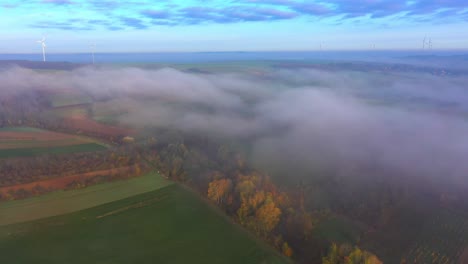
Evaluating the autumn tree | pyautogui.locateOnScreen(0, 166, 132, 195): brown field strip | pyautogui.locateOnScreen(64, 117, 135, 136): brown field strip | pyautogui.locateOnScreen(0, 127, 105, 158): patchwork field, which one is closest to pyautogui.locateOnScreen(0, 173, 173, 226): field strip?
pyautogui.locateOnScreen(0, 166, 132, 195): brown field strip

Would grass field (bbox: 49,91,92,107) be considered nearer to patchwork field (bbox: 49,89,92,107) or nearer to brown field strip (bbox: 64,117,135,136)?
patchwork field (bbox: 49,89,92,107)

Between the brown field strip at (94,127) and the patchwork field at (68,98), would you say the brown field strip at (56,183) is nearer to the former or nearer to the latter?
the brown field strip at (94,127)

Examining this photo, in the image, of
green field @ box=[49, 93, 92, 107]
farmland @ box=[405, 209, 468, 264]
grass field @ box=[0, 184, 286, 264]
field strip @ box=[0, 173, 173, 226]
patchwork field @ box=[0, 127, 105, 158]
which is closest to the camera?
grass field @ box=[0, 184, 286, 264]

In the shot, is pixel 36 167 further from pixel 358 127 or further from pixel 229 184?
pixel 358 127

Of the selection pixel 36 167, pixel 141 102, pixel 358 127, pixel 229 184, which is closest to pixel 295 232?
pixel 229 184

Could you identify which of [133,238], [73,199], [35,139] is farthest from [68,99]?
[133,238]

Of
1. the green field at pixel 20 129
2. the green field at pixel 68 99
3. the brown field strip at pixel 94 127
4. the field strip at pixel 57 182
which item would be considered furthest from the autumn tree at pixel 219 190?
the green field at pixel 68 99
